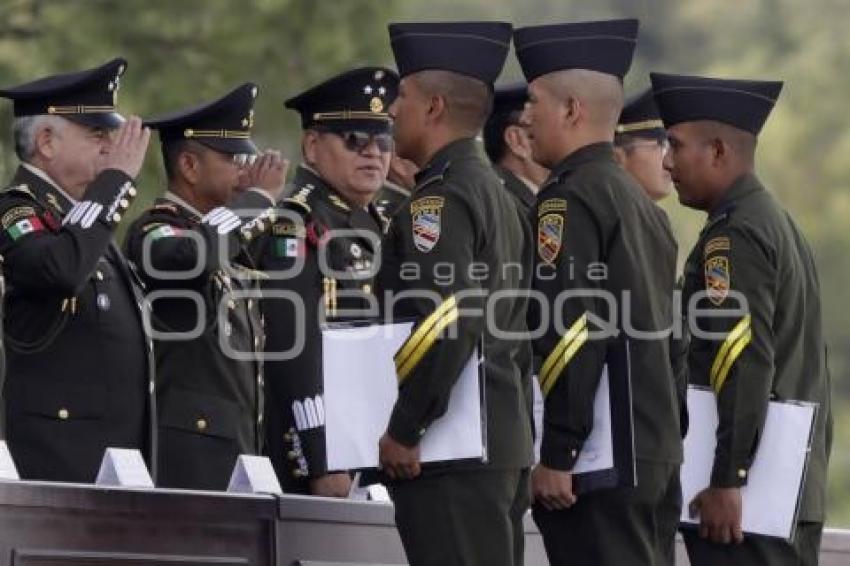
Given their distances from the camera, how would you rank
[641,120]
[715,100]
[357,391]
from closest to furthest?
1. [357,391]
2. [715,100]
3. [641,120]

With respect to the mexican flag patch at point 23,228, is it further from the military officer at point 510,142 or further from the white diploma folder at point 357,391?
the military officer at point 510,142

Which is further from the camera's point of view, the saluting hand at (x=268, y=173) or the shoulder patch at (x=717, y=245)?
the saluting hand at (x=268, y=173)

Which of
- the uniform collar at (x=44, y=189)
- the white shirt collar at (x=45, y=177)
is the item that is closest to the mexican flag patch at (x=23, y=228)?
the uniform collar at (x=44, y=189)

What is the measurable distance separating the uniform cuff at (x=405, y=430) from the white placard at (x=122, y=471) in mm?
795

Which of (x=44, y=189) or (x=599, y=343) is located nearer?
(x=599, y=343)

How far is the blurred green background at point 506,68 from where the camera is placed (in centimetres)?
1789

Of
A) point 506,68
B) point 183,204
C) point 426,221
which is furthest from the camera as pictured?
point 506,68

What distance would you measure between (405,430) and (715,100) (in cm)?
181

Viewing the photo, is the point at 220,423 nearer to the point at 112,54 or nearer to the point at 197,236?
the point at 197,236

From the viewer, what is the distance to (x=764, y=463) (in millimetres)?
9523

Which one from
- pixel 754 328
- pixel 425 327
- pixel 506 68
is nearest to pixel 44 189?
pixel 425 327

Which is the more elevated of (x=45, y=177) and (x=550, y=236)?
(x=45, y=177)

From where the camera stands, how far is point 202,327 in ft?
34.0

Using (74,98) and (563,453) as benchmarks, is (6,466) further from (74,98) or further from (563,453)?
(74,98)
